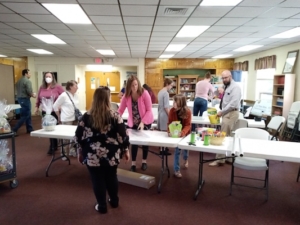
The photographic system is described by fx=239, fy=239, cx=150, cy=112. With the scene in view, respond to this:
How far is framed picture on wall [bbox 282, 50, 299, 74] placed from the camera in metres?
6.24

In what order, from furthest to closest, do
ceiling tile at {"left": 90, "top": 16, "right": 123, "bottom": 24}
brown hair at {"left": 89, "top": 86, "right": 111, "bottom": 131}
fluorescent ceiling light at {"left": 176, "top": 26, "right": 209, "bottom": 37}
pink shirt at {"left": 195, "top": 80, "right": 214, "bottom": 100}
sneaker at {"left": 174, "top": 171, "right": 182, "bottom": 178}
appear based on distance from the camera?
pink shirt at {"left": 195, "top": 80, "right": 214, "bottom": 100} < fluorescent ceiling light at {"left": 176, "top": 26, "right": 209, "bottom": 37} < ceiling tile at {"left": 90, "top": 16, "right": 123, "bottom": 24} < sneaker at {"left": 174, "top": 171, "right": 182, "bottom": 178} < brown hair at {"left": 89, "top": 86, "right": 111, "bottom": 131}

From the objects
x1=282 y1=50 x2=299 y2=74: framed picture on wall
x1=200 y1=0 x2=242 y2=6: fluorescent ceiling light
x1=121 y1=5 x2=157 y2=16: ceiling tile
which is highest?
x1=200 y1=0 x2=242 y2=6: fluorescent ceiling light

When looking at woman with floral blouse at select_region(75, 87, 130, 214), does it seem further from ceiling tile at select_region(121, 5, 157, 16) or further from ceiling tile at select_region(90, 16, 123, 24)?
ceiling tile at select_region(90, 16, 123, 24)

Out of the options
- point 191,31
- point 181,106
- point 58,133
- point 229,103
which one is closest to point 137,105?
point 181,106

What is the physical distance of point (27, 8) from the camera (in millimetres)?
3693

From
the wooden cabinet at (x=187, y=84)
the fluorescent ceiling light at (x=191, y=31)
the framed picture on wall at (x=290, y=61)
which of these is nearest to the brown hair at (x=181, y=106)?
the fluorescent ceiling light at (x=191, y=31)

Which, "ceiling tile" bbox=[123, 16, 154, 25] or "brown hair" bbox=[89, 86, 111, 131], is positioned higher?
"ceiling tile" bbox=[123, 16, 154, 25]

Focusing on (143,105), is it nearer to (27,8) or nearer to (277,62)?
(27,8)

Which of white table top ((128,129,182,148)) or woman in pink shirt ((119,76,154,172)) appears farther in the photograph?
woman in pink shirt ((119,76,154,172))

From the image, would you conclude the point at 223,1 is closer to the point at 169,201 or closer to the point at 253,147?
the point at 253,147

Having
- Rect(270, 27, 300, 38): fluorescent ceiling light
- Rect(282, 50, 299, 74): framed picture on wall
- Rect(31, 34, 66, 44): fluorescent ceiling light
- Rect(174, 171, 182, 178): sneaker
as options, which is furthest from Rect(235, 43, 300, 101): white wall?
Rect(31, 34, 66, 44): fluorescent ceiling light

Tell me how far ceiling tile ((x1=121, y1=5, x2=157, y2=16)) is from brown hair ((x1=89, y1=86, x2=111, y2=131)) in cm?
186

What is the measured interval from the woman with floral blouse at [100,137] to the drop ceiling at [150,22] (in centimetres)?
184

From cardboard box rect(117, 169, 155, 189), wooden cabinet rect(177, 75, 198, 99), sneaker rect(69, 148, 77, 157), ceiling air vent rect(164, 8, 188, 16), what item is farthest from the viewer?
wooden cabinet rect(177, 75, 198, 99)
